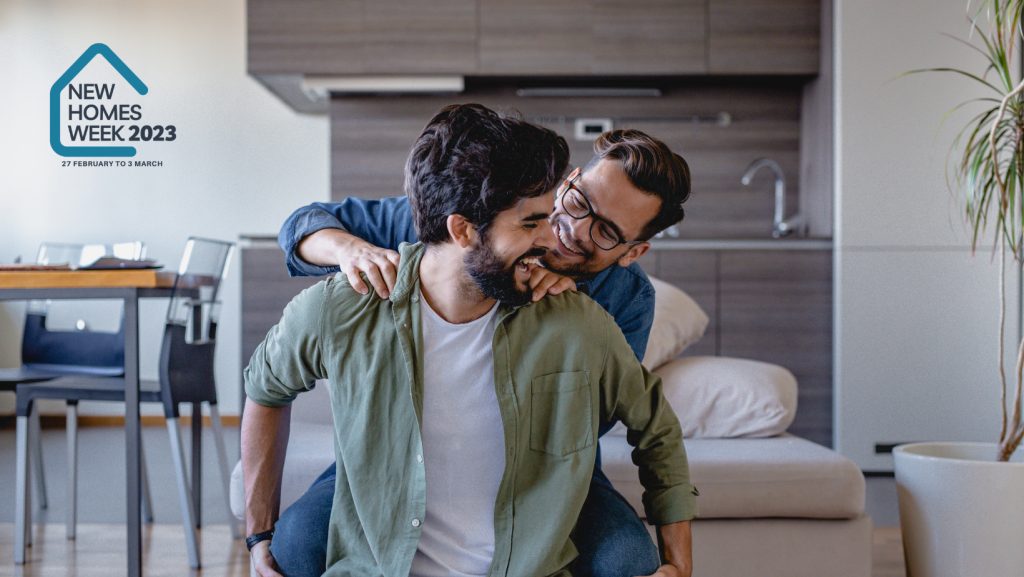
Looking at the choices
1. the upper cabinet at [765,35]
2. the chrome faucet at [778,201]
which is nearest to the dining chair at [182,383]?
the upper cabinet at [765,35]

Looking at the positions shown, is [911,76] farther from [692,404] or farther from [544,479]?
[544,479]

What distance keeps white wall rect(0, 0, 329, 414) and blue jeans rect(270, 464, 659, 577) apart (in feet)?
16.4

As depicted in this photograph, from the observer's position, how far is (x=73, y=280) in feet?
8.40

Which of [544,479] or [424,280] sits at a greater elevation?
[424,280]

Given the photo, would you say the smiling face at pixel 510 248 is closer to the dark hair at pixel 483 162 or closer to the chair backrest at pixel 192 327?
the dark hair at pixel 483 162

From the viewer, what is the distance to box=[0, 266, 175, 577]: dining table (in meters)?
2.55

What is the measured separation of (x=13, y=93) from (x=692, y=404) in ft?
17.4

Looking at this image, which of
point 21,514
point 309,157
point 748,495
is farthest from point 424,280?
point 309,157

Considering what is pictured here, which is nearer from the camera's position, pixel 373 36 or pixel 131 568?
pixel 131 568

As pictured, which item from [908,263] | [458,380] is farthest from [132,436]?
[908,263]

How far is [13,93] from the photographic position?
6.26m

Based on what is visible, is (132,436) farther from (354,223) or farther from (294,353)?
(294,353)

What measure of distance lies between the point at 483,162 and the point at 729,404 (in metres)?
1.40

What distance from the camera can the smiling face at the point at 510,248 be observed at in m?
1.38
